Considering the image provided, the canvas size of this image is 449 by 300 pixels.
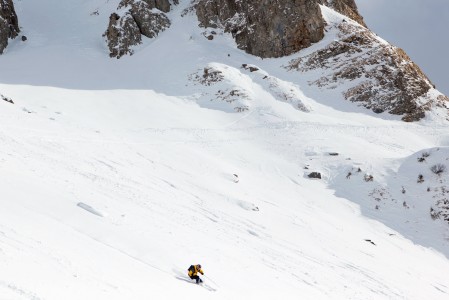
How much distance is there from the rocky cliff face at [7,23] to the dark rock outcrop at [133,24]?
12.6 meters

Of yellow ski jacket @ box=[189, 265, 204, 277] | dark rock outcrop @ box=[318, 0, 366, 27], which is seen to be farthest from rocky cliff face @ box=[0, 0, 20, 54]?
yellow ski jacket @ box=[189, 265, 204, 277]

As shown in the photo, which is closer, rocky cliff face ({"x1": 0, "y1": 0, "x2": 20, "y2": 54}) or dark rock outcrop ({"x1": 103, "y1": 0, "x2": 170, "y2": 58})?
rocky cliff face ({"x1": 0, "y1": 0, "x2": 20, "y2": 54})

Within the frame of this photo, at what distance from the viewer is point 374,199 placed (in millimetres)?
27484

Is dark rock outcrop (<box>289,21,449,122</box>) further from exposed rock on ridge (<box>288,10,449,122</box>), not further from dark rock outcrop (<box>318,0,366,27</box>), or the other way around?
dark rock outcrop (<box>318,0,366,27</box>)

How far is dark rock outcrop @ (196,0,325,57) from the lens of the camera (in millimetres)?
51625

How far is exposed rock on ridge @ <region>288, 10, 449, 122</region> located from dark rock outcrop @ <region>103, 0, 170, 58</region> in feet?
66.3

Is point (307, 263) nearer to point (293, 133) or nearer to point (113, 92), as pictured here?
point (293, 133)

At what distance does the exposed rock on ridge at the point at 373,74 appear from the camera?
42625 millimetres

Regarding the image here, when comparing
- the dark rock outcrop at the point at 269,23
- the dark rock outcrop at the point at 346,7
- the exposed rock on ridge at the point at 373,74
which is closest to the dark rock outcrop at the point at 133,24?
the dark rock outcrop at the point at 269,23

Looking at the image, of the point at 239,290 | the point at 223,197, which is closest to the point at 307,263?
the point at 239,290

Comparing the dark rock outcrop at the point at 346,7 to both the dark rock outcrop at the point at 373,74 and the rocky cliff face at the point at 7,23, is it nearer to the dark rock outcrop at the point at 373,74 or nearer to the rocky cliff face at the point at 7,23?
the dark rock outcrop at the point at 373,74

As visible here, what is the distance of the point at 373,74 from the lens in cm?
4469

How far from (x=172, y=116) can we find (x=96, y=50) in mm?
22769

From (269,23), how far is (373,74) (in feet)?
52.1
